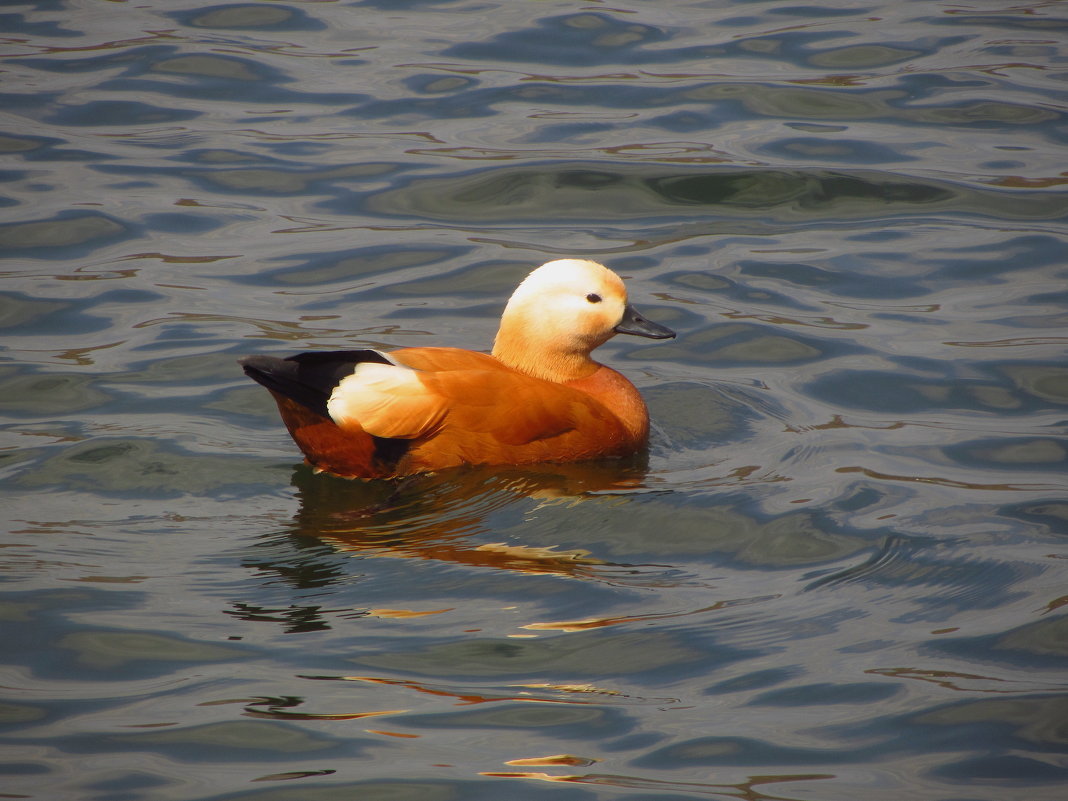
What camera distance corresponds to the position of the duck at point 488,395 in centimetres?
559

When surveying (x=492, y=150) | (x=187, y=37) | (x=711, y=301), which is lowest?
(x=711, y=301)

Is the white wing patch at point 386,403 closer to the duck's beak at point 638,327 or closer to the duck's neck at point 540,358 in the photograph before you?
the duck's neck at point 540,358

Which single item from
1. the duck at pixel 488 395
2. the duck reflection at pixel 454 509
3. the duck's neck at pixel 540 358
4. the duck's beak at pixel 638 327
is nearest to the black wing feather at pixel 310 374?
the duck at pixel 488 395

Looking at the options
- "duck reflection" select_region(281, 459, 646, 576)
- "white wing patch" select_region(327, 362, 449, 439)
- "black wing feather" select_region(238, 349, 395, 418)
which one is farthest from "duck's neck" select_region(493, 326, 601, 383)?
"black wing feather" select_region(238, 349, 395, 418)

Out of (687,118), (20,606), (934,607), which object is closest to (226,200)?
(687,118)

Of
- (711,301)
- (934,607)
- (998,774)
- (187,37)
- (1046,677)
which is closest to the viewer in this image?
(998,774)

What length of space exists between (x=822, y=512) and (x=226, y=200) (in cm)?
514

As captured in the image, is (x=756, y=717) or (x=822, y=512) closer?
(x=756, y=717)

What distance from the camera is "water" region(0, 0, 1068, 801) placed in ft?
13.4

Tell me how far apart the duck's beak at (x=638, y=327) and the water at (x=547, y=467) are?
0.49 meters

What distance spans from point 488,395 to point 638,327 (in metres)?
0.92

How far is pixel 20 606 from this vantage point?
4.77 m

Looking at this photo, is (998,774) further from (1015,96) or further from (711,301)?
(1015,96)

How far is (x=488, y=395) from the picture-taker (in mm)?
5777
